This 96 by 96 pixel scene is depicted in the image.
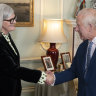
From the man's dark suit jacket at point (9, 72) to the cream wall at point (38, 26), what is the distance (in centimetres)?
117

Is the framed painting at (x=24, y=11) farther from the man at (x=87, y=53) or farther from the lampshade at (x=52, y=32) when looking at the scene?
the man at (x=87, y=53)

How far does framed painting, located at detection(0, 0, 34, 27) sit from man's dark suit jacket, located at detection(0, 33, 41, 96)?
1.15 metres

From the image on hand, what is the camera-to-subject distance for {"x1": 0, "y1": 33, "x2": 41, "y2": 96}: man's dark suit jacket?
2207 millimetres

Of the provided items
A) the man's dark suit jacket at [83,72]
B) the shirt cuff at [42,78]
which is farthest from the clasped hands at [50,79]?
the man's dark suit jacket at [83,72]

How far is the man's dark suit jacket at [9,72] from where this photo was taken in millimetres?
2207

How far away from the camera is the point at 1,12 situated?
7.35ft

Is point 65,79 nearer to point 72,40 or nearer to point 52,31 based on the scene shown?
point 52,31

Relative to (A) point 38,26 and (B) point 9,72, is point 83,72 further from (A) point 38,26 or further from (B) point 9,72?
(A) point 38,26

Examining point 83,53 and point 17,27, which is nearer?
point 83,53

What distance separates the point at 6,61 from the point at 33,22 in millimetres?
1398

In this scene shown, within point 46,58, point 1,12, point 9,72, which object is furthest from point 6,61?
point 46,58

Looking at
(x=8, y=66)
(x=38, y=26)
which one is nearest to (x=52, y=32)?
(x=38, y=26)

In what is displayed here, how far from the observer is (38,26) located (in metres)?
3.54

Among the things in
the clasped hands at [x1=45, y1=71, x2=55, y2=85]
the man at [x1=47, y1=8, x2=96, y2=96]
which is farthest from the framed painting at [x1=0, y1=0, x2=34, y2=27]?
the man at [x1=47, y1=8, x2=96, y2=96]
